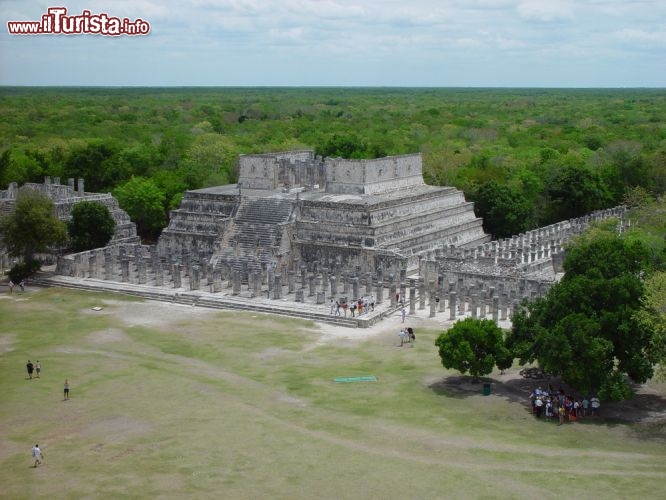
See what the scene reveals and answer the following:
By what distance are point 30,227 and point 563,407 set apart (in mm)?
29113

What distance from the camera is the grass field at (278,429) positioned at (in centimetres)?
2125

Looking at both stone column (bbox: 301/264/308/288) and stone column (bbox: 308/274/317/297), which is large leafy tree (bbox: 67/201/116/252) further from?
stone column (bbox: 308/274/317/297)

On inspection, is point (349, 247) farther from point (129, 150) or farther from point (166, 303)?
point (129, 150)

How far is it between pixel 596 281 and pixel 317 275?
17448mm

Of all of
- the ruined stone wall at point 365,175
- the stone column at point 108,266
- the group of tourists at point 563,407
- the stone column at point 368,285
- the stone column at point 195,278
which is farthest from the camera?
the ruined stone wall at point 365,175

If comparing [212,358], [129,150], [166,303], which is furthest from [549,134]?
[212,358]

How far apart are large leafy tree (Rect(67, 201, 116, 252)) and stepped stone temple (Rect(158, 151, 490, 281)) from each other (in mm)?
3318

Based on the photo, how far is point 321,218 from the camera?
4572 cm

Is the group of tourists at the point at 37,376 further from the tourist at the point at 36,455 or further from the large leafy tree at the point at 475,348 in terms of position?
the large leafy tree at the point at 475,348

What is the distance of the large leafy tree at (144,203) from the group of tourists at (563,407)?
35.2 m

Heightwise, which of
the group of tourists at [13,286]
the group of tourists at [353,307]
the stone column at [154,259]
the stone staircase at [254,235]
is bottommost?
the group of tourists at [13,286]

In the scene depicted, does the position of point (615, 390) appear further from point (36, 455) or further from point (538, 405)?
point (36, 455)

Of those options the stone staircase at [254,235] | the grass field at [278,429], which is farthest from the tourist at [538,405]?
the stone staircase at [254,235]

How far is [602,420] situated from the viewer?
25.5 meters
